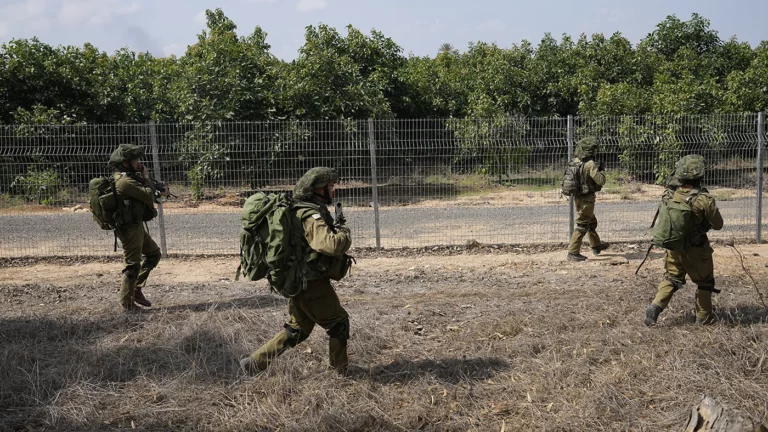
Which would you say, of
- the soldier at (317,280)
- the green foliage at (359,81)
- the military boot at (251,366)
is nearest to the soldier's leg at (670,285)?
the soldier at (317,280)

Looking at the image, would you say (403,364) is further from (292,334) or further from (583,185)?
(583,185)

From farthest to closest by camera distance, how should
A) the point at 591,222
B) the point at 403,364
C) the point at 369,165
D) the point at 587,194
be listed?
the point at 369,165 < the point at 591,222 < the point at 587,194 < the point at 403,364

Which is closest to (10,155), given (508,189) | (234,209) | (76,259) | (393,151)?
(76,259)

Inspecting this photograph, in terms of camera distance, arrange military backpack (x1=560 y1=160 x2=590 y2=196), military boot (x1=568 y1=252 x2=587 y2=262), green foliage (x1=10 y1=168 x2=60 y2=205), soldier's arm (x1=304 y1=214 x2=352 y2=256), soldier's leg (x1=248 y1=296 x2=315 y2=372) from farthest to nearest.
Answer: green foliage (x1=10 y1=168 x2=60 y2=205)
military boot (x1=568 y1=252 x2=587 y2=262)
military backpack (x1=560 y1=160 x2=590 y2=196)
soldier's leg (x1=248 y1=296 x2=315 y2=372)
soldier's arm (x1=304 y1=214 x2=352 y2=256)

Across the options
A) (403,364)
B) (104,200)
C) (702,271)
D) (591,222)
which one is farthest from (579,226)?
(104,200)

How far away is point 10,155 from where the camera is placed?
956 centimetres

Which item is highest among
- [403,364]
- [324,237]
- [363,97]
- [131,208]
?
[363,97]

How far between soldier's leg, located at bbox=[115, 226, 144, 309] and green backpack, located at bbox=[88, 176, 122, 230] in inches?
6.7

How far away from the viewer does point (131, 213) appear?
6.59 meters

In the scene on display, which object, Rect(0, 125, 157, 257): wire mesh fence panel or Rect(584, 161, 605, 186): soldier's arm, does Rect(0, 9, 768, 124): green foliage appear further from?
Rect(584, 161, 605, 186): soldier's arm

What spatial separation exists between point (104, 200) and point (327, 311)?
306 cm

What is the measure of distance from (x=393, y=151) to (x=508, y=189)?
83.5 inches

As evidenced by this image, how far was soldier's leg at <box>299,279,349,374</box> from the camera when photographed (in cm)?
458

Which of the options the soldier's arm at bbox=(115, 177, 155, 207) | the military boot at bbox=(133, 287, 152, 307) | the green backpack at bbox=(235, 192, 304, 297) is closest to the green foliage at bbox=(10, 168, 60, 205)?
the military boot at bbox=(133, 287, 152, 307)
